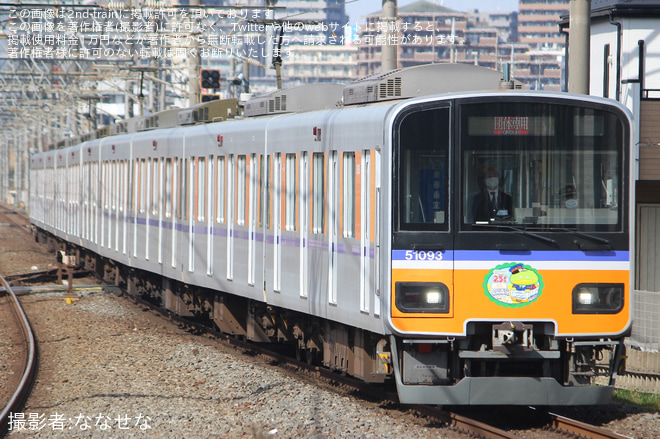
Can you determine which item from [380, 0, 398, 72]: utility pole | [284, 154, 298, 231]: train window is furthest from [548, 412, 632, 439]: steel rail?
[380, 0, 398, 72]: utility pole

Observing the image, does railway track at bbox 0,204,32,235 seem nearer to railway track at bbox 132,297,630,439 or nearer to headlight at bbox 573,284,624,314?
railway track at bbox 132,297,630,439

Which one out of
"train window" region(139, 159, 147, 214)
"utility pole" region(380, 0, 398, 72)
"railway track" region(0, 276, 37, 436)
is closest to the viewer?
"railway track" region(0, 276, 37, 436)

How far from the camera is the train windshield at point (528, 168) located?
7.54 m

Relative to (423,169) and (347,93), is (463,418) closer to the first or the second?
(423,169)

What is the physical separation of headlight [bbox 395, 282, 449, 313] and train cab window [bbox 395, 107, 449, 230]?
44 cm

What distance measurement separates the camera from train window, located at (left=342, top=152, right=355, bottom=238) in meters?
8.56

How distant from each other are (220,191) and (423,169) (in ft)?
16.4

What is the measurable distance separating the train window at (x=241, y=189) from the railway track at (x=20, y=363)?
2864 millimetres

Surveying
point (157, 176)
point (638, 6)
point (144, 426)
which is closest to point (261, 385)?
point (144, 426)

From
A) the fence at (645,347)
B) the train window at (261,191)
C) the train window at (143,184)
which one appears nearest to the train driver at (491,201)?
the fence at (645,347)

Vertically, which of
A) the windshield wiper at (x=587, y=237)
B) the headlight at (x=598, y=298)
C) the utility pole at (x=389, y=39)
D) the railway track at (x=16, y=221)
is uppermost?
the utility pole at (x=389, y=39)

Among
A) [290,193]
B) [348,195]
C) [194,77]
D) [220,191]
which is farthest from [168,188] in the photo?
[194,77]

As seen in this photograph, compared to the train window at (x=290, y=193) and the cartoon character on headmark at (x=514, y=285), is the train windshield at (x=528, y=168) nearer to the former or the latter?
the cartoon character on headmark at (x=514, y=285)

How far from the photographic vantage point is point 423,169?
25.1 ft
